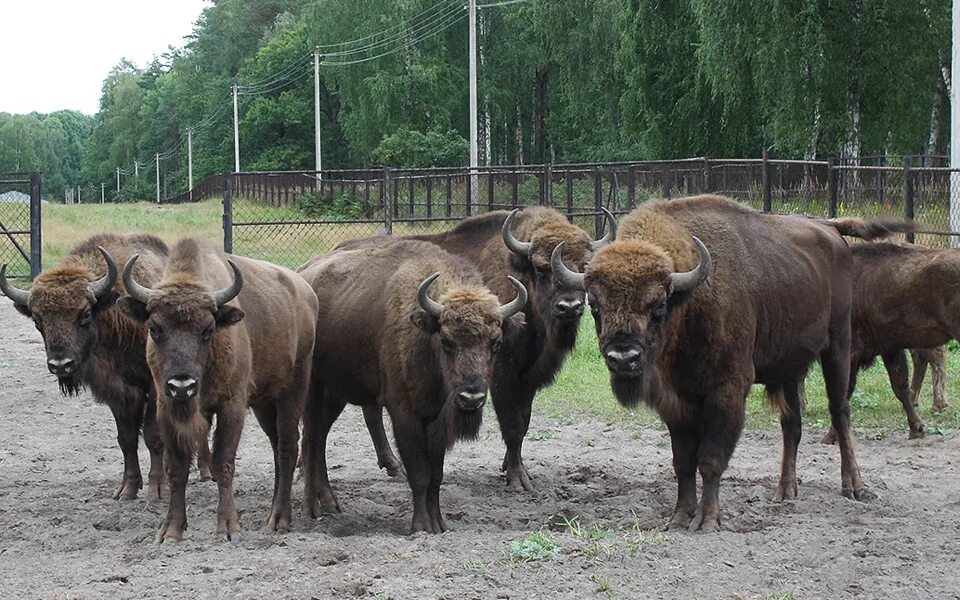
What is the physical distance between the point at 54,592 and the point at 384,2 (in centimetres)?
5333

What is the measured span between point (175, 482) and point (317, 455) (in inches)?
55.7

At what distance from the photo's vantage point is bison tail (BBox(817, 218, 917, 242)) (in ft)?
33.6

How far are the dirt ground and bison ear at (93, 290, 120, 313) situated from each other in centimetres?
142

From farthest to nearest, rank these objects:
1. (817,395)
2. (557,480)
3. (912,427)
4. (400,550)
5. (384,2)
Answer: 1. (384,2)
2. (817,395)
3. (912,427)
4. (557,480)
5. (400,550)

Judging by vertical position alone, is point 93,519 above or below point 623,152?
below

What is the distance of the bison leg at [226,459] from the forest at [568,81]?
2667 centimetres

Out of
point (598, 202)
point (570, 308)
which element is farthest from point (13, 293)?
point (598, 202)

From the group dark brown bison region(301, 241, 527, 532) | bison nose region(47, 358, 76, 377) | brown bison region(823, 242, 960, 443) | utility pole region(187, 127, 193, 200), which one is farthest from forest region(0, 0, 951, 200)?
bison nose region(47, 358, 76, 377)

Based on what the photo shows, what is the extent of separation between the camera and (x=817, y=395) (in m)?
12.5

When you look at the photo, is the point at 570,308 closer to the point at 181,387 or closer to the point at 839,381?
the point at 839,381

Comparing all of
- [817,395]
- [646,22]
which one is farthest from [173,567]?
[646,22]

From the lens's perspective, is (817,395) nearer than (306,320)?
No

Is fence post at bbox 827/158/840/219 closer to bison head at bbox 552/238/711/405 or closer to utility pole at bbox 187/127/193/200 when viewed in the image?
bison head at bbox 552/238/711/405

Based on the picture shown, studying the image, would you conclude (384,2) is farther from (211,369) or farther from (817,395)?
(211,369)
